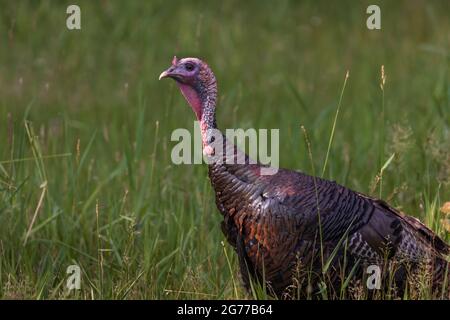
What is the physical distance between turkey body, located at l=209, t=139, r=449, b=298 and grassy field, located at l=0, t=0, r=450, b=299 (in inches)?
10.2

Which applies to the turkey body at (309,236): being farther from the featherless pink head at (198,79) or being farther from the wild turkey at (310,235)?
the featherless pink head at (198,79)

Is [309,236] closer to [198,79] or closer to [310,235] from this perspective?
[310,235]

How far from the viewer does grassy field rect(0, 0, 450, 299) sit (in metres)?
5.67

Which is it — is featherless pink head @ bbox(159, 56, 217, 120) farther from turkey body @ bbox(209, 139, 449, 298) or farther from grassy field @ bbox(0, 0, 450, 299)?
grassy field @ bbox(0, 0, 450, 299)

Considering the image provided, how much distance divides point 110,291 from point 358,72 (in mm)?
4752

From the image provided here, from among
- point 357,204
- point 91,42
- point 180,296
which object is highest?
point 91,42

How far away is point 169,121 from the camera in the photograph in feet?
25.2

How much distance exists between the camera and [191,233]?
579cm

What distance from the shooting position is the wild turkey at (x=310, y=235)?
5000 millimetres

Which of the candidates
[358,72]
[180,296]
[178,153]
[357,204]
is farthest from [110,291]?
[358,72]

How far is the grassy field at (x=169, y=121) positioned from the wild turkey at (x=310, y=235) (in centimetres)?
27

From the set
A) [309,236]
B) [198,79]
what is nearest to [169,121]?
[198,79]
